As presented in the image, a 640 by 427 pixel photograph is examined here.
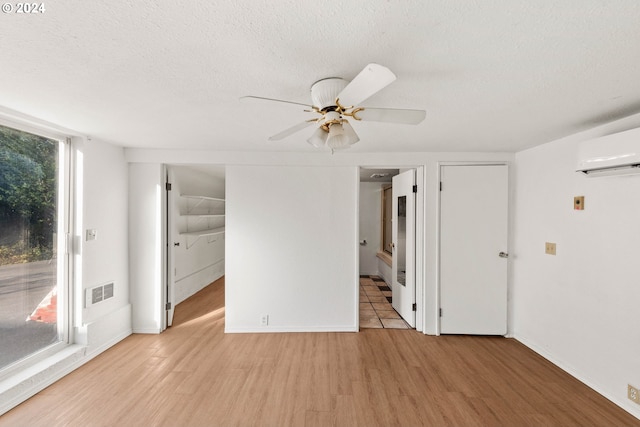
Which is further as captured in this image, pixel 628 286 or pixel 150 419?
pixel 628 286

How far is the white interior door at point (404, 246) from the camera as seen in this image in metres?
3.29

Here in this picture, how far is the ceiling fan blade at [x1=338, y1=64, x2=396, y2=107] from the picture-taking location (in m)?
1.00

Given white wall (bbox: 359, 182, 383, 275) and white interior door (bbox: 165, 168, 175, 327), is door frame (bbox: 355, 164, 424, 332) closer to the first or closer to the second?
white interior door (bbox: 165, 168, 175, 327)

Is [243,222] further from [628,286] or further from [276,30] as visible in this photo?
[628,286]

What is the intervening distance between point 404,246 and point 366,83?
111 inches

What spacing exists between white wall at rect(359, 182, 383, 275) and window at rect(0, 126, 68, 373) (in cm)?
476

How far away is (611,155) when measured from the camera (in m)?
1.89

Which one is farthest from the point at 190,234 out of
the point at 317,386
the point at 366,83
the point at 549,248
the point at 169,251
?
the point at 549,248

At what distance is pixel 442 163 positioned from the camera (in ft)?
10.3

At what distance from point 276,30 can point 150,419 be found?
256 cm

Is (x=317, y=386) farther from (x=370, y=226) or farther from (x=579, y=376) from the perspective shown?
(x=370, y=226)

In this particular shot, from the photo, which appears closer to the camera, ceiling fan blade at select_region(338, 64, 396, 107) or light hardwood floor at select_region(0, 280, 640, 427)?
ceiling fan blade at select_region(338, 64, 396, 107)

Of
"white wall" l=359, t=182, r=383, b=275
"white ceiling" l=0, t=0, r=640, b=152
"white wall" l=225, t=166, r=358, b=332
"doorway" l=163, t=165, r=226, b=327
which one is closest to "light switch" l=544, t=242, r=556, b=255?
"white ceiling" l=0, t=0, r=640, b=152

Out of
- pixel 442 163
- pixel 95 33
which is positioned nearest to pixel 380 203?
pixel 442 163
